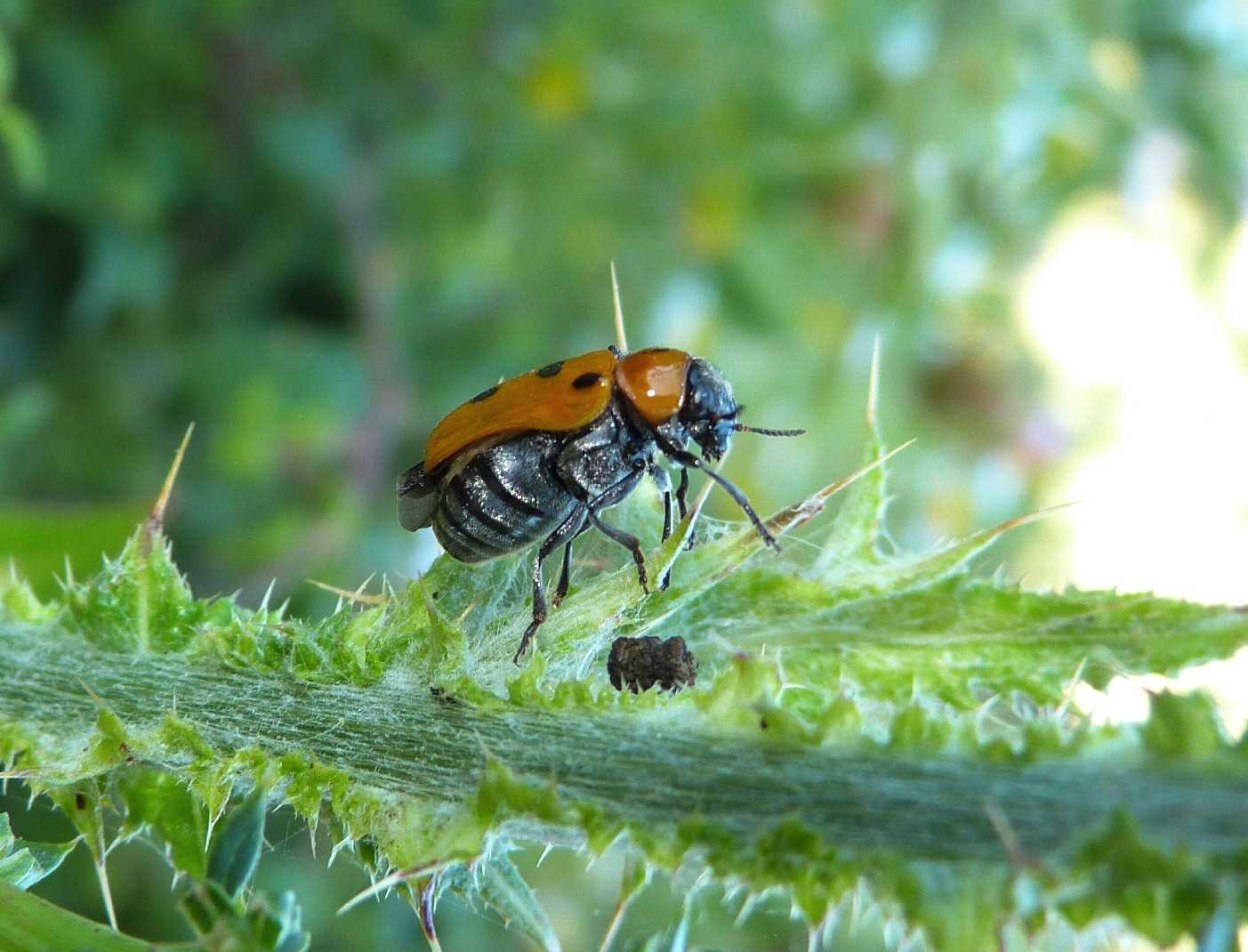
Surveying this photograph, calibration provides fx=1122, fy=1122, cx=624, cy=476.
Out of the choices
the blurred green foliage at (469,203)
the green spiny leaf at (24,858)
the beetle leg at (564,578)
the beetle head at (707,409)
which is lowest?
the green spiny leaf at (24,858)

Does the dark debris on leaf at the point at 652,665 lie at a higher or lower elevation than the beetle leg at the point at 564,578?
lower

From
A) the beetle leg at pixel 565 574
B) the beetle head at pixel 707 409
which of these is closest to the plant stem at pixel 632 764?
the beetle leg at pixel 565 574

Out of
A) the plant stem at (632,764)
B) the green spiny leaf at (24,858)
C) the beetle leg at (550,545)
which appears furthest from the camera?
the beetle leg at (550,545)

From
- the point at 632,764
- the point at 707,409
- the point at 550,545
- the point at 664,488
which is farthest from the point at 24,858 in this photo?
the point at 707,409

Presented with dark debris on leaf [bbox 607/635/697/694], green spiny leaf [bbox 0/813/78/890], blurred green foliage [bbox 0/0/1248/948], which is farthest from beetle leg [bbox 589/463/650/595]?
blurred green foliage [bbox 0/0/1248/948]

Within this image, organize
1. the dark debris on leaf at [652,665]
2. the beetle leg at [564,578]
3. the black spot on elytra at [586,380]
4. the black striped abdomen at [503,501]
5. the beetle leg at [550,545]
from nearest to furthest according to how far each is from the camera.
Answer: the dark debris on leaf at [652,665] → the beetle leg at [550,545] → the beetle leg at [564,578] → the black striped abdomen at [503,501] → the black spot on elytra at [586,380]

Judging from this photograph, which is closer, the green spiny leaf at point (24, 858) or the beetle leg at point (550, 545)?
the green spiny leaf at point (24, 858)

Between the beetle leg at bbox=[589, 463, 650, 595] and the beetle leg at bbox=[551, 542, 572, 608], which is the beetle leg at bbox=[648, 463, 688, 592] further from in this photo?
the beetle leg at bbox=[551, 542, 572, 608]

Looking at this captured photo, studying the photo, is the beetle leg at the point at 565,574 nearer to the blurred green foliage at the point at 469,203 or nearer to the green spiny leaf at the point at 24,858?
the green spiny leaf at the point at 24,858

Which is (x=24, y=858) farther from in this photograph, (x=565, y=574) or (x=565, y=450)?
(x=565, y=450)
